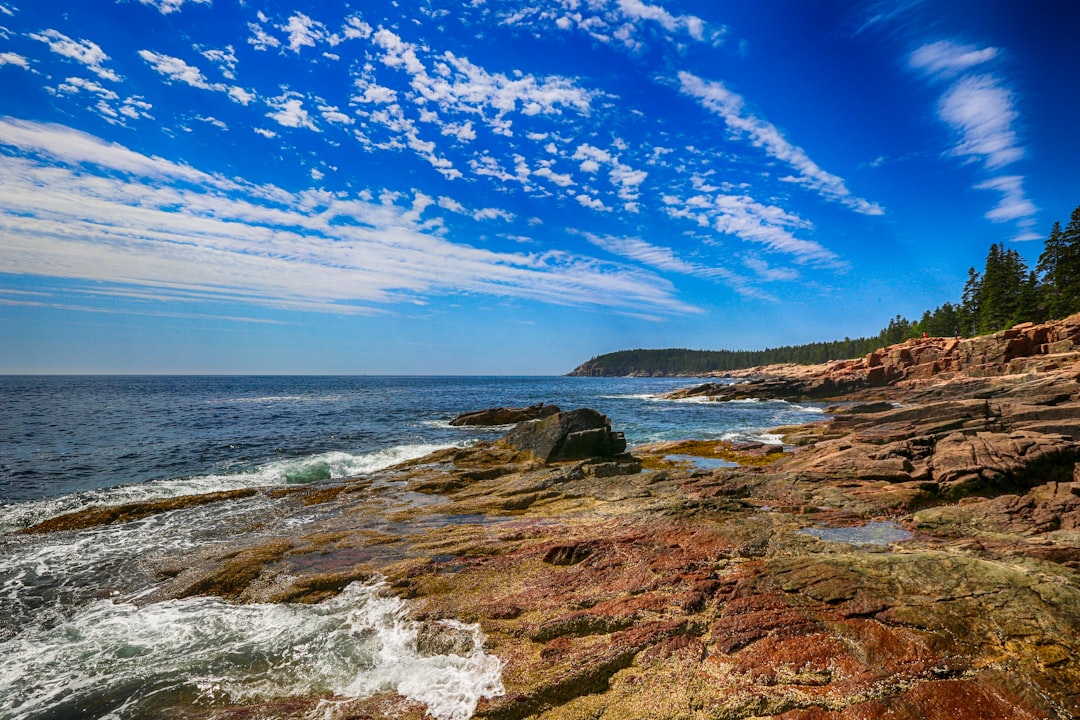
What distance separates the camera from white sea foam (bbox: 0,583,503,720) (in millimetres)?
7055

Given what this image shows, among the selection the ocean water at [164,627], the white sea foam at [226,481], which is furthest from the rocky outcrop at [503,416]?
the ocean water at [164,627]

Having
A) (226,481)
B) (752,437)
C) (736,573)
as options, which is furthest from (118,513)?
(752,437)

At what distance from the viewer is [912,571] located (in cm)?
805

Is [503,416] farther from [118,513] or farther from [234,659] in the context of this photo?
[234,659]

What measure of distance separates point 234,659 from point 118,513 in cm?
1434

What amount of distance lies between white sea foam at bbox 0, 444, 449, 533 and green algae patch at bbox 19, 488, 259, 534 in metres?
1.04

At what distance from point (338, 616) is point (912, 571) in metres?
11.1

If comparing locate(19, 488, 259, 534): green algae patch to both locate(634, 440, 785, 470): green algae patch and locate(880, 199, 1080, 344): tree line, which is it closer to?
locate(634, 440, 785, 470): green algae patch

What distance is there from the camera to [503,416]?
4891 centimetres

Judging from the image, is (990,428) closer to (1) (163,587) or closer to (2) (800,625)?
(2) (800,625)

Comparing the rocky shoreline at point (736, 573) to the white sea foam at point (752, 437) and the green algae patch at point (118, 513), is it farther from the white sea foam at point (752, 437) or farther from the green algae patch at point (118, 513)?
the white sea foam at point (752, 437)

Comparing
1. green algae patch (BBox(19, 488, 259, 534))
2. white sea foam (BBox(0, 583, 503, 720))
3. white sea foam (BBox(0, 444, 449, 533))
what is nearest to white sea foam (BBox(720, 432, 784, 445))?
white sea foam (BBox(0, 444, 449, 533))

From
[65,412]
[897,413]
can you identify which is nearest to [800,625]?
[897,413]

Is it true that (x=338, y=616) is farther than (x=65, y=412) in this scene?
No
